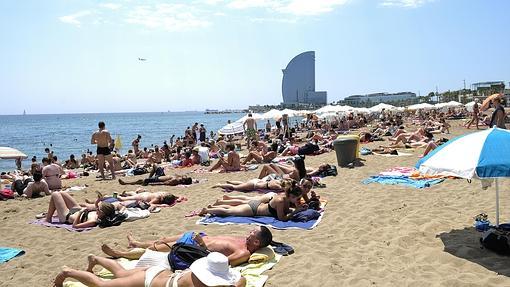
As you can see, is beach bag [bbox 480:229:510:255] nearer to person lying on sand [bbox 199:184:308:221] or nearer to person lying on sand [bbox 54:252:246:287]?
person lying on sand [bbox 199:184:308:221]

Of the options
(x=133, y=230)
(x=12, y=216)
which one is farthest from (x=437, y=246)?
(x=12, y=216)

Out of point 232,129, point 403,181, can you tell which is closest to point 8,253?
point 403,181

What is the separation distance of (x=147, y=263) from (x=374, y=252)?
7.63 ft

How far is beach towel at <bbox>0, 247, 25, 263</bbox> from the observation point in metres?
4.77

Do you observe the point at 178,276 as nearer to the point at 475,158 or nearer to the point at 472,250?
the point at 475,158

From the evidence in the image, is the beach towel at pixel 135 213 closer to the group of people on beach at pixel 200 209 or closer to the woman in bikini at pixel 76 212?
the group of people on beach at pixel 200 209

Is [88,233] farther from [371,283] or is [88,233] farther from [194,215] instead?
[371,283]

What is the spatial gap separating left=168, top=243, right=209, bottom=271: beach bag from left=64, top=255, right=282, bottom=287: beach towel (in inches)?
18.2

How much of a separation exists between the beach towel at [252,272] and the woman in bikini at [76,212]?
1.77 meters

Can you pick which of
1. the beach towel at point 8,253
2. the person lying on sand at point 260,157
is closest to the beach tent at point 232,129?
the person lying on sand at point 260,157

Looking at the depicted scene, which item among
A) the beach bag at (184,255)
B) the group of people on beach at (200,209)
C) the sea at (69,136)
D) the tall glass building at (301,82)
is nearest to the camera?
the group of people on beach at (200,209)

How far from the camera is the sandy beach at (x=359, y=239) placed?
380cm

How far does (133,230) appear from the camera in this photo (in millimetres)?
5746

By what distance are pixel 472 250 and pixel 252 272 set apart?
223cm
